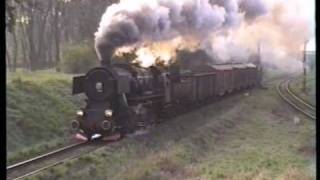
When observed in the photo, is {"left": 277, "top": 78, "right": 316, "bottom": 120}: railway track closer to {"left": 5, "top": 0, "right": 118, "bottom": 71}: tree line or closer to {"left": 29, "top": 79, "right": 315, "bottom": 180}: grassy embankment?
{"left": 29, "top": 79, "right": 315, "bottom": 180}: grassy embankment

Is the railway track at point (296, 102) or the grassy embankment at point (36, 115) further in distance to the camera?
the railway track at point (296, 102)

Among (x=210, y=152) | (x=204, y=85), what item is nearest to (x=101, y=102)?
(x=210, y=152)

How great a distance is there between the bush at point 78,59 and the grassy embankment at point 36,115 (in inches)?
263

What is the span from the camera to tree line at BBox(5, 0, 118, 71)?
102 ft

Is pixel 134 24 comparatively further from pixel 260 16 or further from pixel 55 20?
pixel 55 20

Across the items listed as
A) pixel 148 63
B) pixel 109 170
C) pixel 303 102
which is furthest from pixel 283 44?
pixel 109 170

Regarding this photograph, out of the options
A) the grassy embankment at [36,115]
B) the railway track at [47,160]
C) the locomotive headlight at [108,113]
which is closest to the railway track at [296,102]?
the locomotive headlight at [108,113]

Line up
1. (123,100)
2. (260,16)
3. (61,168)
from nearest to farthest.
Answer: (61,168)
(123,100)
(260,16)

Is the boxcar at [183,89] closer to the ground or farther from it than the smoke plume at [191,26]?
closer to the ground

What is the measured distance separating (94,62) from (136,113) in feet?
45.1

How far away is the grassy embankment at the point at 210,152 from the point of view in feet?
32.9

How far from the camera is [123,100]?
44.2ft

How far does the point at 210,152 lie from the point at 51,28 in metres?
24.8

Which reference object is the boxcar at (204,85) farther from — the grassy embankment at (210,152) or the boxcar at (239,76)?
the boxcar at (239,76)
